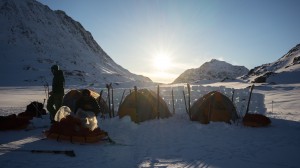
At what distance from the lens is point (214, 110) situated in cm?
1388

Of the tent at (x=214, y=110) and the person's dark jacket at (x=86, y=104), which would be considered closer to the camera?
the person's dark jacket at (x=86, y=104)

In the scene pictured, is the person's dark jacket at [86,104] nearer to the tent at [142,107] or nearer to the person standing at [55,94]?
the person standing at [55,94]

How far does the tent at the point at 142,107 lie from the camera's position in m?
14.1

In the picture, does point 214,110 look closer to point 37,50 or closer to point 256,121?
point 256,121

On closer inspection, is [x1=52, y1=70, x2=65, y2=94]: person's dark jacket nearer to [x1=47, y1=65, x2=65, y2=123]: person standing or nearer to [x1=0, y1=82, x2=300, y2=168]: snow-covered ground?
[x1=47, y1=65, x2=65, y2=123]: person standing

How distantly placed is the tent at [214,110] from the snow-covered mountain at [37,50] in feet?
206

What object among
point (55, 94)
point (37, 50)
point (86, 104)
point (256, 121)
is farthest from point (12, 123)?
point (37, 50)

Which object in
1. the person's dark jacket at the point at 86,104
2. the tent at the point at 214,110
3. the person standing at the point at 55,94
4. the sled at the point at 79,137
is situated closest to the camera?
the sled at the point at 79,137

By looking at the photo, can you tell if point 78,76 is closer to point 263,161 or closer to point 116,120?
point 116,120

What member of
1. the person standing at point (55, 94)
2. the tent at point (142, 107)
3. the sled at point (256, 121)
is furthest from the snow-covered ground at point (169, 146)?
the person standing at point (55, 94)

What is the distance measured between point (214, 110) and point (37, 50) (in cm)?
10460

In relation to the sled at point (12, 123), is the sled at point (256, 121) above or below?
below

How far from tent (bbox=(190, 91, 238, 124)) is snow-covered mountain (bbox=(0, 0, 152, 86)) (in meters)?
62.8

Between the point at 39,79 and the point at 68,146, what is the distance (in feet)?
233
